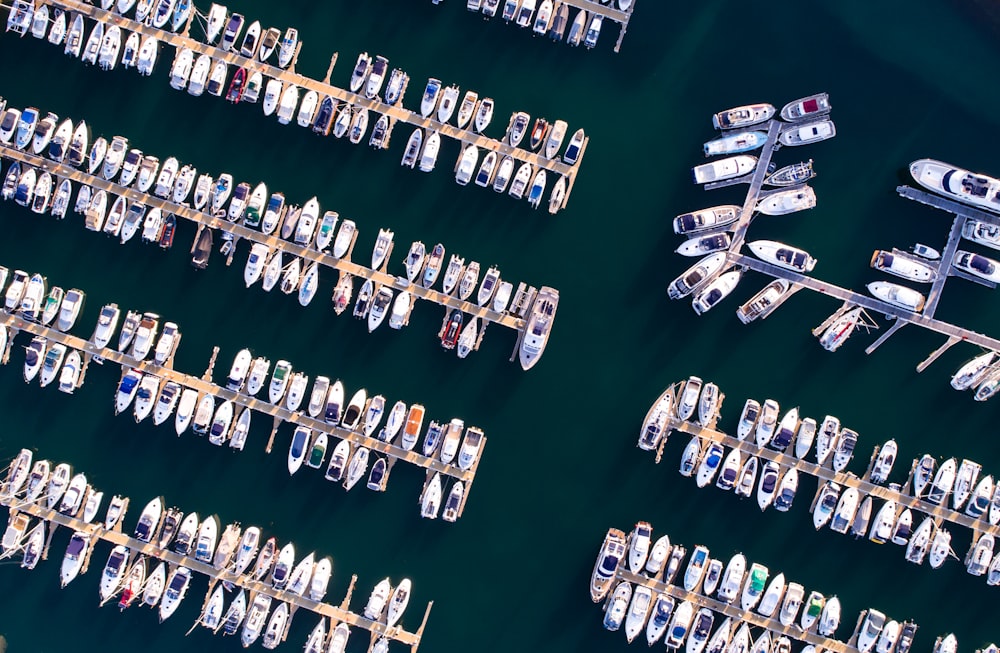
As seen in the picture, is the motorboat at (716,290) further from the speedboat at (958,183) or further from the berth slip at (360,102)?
the speedboat at (958,183)

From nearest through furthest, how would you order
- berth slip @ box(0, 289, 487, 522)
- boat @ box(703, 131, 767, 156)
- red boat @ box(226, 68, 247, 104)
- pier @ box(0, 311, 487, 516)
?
boat @ box(703, 131, 767, 156) → red boat @ box(226, 68, 247, 104) → berth slip @ box(0, 289, 487, 522) → pier @ box(0, 311, 487, 516)

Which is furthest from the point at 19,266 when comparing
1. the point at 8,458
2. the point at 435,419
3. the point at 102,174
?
the point at 435,419

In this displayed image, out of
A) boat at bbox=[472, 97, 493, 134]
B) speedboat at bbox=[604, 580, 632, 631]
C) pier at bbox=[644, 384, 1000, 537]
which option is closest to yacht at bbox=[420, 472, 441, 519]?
speedboat at bbox=[604, 580, 632, 631]

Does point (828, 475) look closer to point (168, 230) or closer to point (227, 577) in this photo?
point (227, 577)

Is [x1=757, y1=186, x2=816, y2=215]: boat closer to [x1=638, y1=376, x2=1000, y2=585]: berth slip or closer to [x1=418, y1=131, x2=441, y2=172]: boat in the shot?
[x1=638, y1=376, x2=1000, y2=585]: berth slip

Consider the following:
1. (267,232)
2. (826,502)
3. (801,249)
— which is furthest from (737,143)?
(267,232)

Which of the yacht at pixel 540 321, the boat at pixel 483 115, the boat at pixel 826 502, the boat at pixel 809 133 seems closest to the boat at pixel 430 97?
the boat at pixel 483 115
